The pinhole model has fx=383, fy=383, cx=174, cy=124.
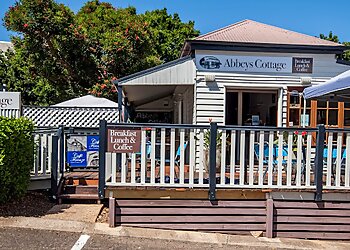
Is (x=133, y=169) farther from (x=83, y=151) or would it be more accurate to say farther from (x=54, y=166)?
(x=83, y=151)

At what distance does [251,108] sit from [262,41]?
1762 mm

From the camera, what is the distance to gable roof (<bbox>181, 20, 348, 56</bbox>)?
878 centimetres

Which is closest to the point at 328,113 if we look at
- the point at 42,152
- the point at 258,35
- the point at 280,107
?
the point at 280,107

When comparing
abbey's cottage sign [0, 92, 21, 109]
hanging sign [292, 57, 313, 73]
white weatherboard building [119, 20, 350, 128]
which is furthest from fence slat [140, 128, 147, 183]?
hanging sign [292, 57, 313, 73]

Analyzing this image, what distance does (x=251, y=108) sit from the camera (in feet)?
32.3

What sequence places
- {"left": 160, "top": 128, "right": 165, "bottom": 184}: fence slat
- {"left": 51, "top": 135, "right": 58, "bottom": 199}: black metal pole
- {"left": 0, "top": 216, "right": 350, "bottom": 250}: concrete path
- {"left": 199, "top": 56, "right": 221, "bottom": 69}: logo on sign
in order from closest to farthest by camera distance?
{"left": 0, "top": 216, "right": 350, "bottom": 250}: concrete path → {"left": 160, "top": 128, "right": 165, "bottom": 184}: fence slat → {"left": 51, "top": 135, "right": 58, "bottom": 199}: black metal pole → {"left": 199, "top": 56, "right": 221, "bottom": 69}: logo on sign

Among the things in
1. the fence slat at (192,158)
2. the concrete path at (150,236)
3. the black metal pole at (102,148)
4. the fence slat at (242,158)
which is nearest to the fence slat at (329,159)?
the concrete path at (150,236)

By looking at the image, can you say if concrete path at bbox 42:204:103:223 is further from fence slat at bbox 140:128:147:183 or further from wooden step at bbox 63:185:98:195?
fence slat at bbox 140:128:147:183

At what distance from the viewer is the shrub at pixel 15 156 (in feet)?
18.4

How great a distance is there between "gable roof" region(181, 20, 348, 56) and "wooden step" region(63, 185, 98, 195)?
4000 mm

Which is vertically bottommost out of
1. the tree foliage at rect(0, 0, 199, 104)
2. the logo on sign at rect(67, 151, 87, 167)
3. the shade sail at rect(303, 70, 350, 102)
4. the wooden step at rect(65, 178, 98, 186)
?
the wooden step at rect(65, 178, 98, 186)

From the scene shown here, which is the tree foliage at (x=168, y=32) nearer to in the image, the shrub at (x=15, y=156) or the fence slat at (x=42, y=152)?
the fence slat at (x=42, y=152)

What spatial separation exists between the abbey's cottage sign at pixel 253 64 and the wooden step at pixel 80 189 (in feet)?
12.4

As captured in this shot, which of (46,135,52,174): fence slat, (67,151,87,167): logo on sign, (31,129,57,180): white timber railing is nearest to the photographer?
(31,129,57,180): white timber railing
